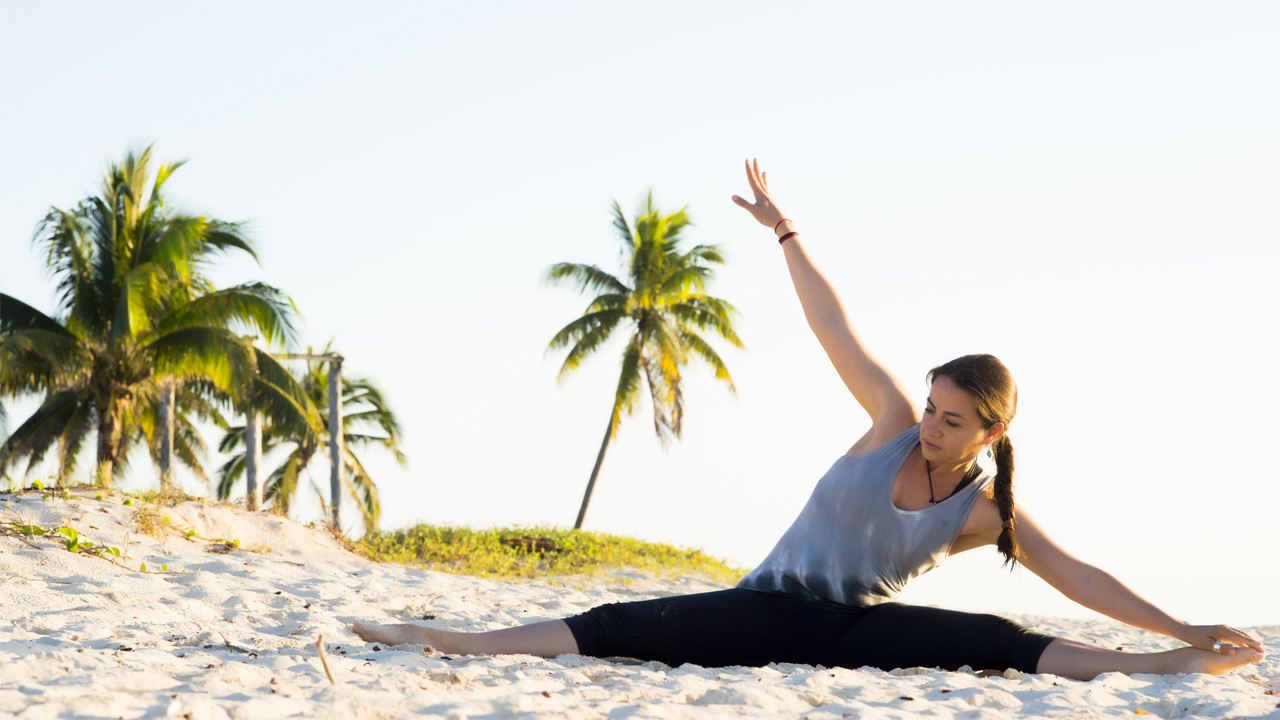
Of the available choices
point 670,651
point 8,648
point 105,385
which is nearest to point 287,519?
point 8,648

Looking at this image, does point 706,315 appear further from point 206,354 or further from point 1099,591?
point 1099,591

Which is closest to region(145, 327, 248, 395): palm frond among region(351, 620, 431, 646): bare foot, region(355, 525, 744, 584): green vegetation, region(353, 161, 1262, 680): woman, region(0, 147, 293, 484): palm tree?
region(0, 147, 293, 484): palm tree

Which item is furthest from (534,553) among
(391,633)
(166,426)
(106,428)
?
(391,633)

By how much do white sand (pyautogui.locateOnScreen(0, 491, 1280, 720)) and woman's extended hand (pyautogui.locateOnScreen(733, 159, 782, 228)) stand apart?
1.82 m

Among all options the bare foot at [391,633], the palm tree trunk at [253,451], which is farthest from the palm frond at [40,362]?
the bare foot at [391,633]

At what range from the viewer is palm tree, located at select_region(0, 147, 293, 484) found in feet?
51.8

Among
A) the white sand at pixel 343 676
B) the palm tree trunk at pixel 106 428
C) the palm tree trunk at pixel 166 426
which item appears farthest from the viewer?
the palm tree trunk at pixel 106 428

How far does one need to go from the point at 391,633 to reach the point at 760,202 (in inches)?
92.5

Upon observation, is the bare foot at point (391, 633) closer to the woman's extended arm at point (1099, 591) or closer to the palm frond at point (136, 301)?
the woman's extended arm at point (1099, 591)

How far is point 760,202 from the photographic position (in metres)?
4.30

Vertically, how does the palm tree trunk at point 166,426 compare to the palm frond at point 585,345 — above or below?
below

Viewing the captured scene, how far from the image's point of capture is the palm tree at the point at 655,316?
Result: 69.8 feet

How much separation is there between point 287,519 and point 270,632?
4.80m

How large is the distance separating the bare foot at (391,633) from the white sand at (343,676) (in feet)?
0.20
